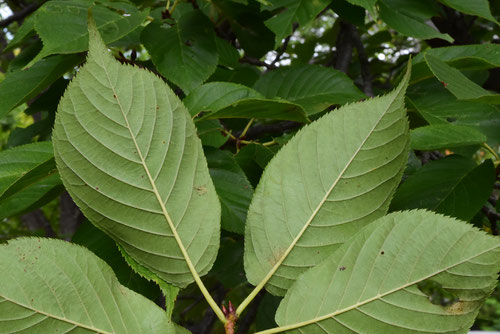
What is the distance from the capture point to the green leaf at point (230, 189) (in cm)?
73

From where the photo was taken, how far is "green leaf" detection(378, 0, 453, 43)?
1080 millimetres

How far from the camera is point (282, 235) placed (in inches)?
16.9

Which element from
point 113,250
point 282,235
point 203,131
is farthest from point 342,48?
point 282,235

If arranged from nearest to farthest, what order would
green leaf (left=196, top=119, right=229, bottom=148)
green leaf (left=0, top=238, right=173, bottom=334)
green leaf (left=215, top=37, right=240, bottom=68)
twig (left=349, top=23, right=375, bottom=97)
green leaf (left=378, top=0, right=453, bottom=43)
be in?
1. green leaf (left=0, top=238, right=173, bottom=334)
2. green leaf (left=196, top=119, right=229, bottom=148)
3. green leaf (left=378, top=0, right=453, bottom=43)
4. green leaf (left=215, top=37, right=240, bottom=68)
5. twig (left=349, top=23, right=375, bottom=97)

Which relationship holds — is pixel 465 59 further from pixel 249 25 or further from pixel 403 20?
pixel 249 25

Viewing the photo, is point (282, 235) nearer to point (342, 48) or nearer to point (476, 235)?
point (476, 235)

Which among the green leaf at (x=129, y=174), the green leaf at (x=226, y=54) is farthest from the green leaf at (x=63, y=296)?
the green leaf at (x=226, y=54)

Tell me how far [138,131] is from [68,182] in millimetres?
76

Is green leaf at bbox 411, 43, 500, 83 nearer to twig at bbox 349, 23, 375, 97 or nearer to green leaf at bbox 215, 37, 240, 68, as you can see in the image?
twig at bbox 349, 23, 375, 97

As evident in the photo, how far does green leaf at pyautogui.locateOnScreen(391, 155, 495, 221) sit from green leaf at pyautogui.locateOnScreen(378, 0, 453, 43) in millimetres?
291

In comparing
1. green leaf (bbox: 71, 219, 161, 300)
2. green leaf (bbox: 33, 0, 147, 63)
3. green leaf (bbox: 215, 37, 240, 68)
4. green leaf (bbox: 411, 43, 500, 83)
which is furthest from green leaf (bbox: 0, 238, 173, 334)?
green leaf (bbox: 215, 37, 240, 68)

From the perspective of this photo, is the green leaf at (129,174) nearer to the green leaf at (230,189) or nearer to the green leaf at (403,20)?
the green leaf at (230,189)

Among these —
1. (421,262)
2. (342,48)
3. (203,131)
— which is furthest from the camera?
(342,48)

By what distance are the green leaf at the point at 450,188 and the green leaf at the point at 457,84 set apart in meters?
0.19
